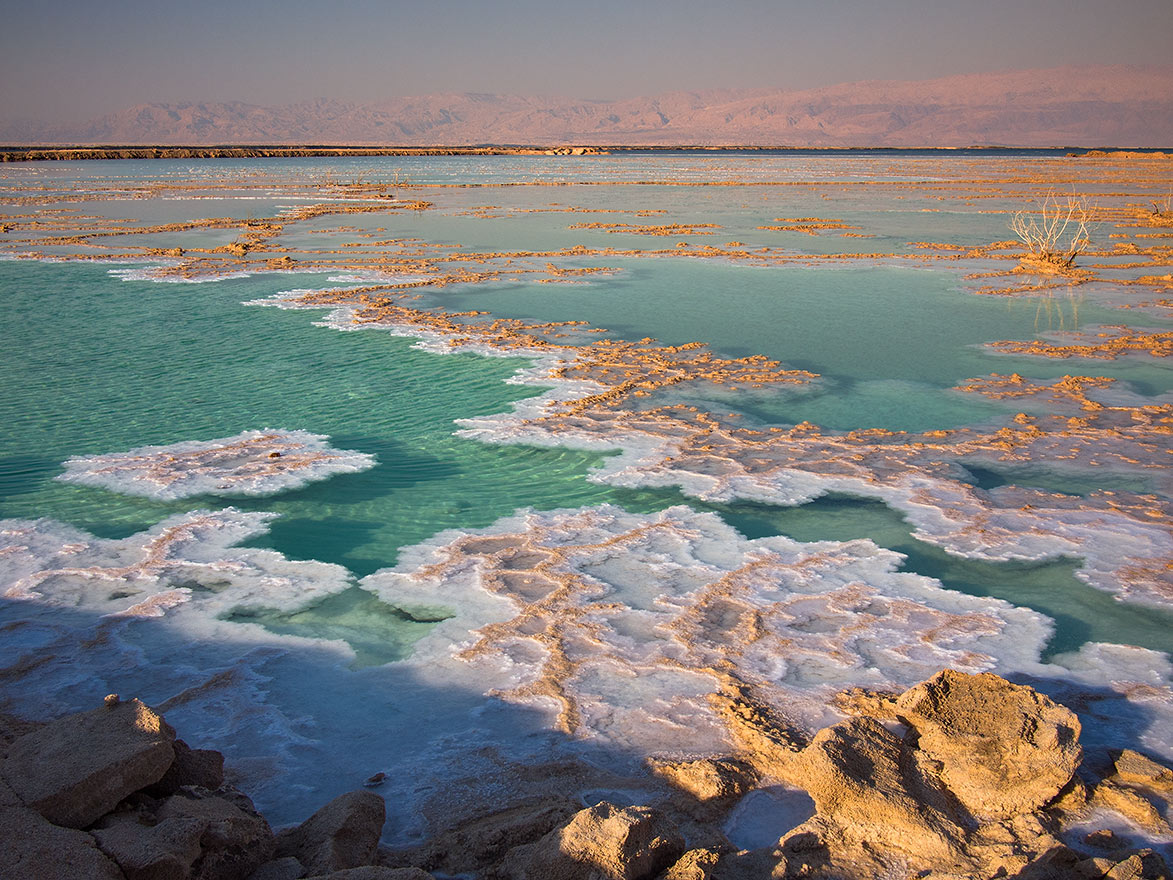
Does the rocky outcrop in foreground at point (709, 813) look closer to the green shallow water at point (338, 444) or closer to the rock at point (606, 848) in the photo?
the rock at point (606, 848)

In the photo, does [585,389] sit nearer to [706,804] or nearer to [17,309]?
[706,804]

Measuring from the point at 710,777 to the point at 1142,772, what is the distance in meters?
1.44

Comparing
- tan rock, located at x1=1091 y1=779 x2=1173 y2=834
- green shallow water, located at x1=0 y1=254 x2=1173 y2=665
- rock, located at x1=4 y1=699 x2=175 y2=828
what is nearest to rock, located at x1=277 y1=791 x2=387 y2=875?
rock, located at x1=4 y1=699 x2=175 y2=828

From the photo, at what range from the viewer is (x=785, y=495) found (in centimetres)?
561

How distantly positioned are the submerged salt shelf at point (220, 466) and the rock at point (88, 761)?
3149 mm

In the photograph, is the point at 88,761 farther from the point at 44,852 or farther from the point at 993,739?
the point at 993,739

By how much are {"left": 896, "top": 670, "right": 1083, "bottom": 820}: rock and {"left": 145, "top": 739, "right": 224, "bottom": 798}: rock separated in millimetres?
2342

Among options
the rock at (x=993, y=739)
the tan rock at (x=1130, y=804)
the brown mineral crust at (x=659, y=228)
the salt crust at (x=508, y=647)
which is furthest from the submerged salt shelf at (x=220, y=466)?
the brown mineral crust at (x=659, y=228)

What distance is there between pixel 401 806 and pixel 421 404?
500 centimetres

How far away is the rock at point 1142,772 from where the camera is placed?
2996mm

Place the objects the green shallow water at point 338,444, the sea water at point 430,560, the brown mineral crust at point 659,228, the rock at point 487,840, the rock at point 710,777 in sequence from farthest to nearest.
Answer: the brown mineral crust at point 659,228
the green shallow water at point 338,444
the sea water at point 430,560
the rock at point 710,777
the rock at point 487,840

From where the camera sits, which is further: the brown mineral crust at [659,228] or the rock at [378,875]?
the brown mineral crust at [659,228]

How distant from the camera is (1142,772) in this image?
9.91ft

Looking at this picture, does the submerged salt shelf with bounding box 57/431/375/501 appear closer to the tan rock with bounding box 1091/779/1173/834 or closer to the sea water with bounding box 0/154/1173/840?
the sea water with bounding box 0/154/1173/840
